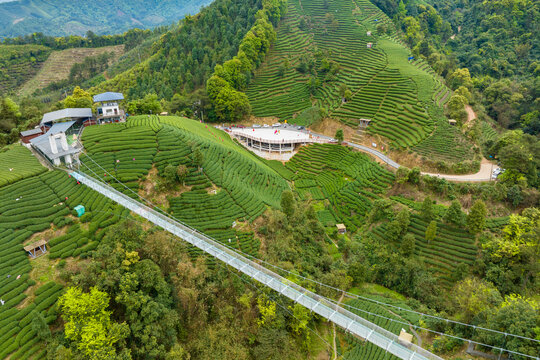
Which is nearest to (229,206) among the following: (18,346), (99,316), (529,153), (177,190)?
(177,190)

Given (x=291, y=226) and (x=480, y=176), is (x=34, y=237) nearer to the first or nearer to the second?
(x=291, y=226)

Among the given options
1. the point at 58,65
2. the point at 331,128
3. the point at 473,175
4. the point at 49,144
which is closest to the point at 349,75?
the point at 331,128

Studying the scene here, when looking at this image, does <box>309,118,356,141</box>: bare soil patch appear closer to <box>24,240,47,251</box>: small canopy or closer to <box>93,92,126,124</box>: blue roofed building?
<box>93,92,126,124</box>: blue roofed building

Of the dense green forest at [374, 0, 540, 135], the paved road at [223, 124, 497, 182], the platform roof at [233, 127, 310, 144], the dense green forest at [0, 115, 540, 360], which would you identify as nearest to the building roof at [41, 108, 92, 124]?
the dense green forest at [0, 115, 540, 360]

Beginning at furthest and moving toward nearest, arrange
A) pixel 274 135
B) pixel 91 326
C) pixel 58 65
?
pixel 58 65
pixel 274 135
pixel 91 326

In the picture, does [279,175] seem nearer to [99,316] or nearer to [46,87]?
[99,316]
